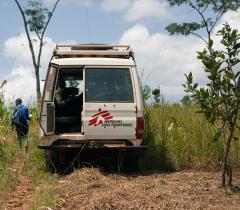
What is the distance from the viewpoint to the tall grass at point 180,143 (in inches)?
411

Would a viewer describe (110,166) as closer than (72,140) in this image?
No

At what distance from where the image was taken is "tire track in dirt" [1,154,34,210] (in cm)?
688

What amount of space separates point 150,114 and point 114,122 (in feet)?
7.35

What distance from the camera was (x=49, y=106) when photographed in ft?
31.6

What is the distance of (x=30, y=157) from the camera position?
10484mm

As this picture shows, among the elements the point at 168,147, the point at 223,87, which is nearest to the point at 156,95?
the point at 168,147

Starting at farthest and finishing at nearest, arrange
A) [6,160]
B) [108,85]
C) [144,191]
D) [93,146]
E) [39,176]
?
[6,160]
[108,85]
[93,146]
[39,176]
[144,191]

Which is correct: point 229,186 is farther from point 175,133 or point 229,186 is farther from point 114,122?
point 175,133

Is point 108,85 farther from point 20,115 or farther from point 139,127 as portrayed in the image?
point 20,115

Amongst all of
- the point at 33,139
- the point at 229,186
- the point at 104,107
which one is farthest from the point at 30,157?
the point at 229,186

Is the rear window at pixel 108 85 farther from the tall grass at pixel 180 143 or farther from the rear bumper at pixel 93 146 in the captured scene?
the tall grass at pixel 180 143

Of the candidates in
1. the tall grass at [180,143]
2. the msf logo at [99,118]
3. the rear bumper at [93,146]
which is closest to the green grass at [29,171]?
the rear bumper at [93,146]

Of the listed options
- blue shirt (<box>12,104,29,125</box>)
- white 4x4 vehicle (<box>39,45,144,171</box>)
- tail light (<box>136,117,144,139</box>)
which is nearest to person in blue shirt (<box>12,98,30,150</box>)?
Answer: blue shirt (<box>12,104,29,125</box>)

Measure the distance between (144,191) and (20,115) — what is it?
6.52 meters
